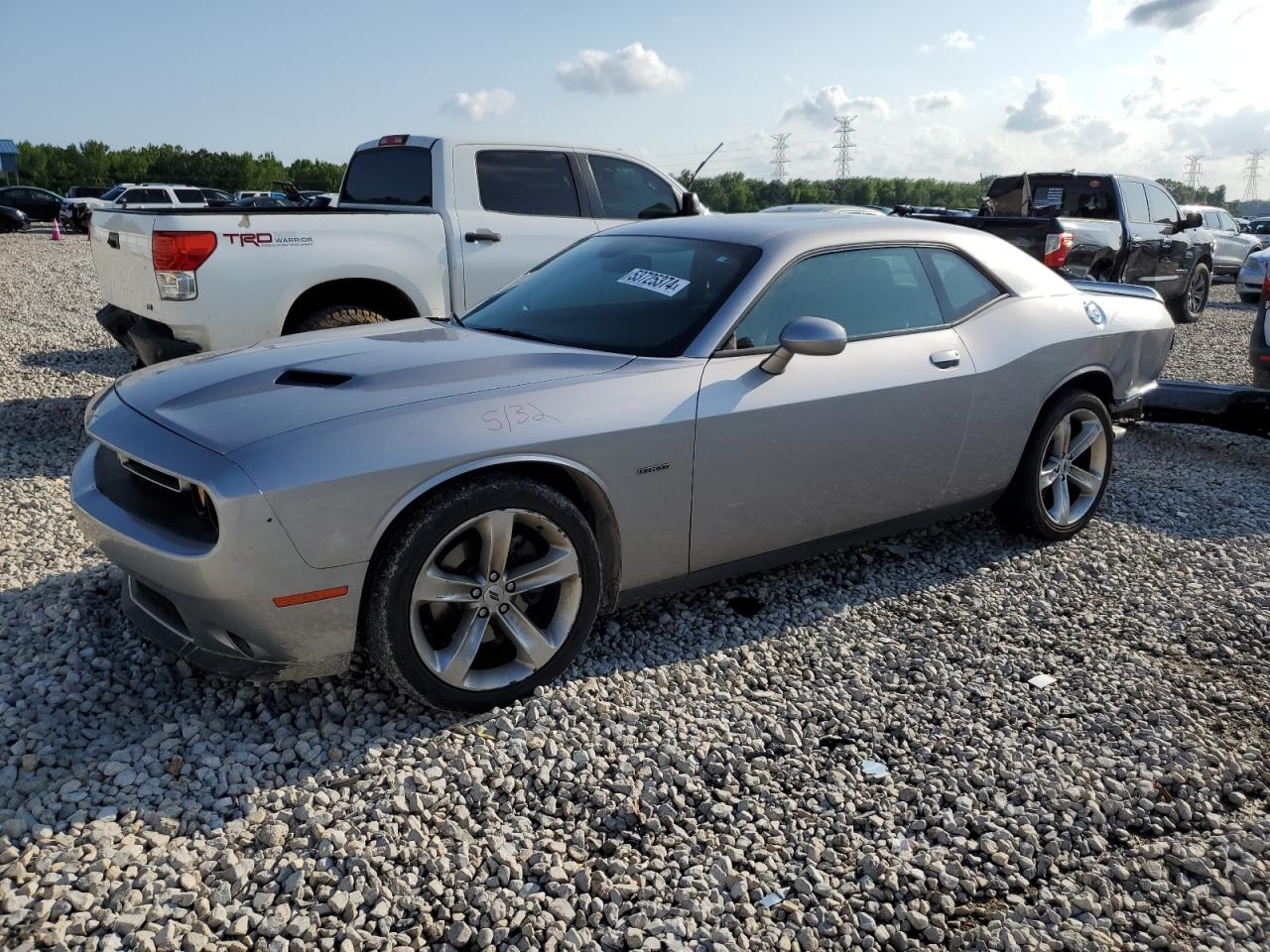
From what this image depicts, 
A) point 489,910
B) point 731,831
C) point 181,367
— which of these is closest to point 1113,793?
point 731,831

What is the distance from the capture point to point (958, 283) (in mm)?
4445

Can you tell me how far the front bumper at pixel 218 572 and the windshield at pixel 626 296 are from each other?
1.39m

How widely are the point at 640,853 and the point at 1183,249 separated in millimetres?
13621

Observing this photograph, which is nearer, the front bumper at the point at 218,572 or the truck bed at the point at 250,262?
the front bumper at the point at 218,572

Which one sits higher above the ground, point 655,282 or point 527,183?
point 527,183

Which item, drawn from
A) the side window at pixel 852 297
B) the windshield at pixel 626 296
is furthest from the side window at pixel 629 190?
the side window at pixel 852 297

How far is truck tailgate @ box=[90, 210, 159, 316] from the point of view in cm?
569

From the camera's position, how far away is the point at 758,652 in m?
3.71

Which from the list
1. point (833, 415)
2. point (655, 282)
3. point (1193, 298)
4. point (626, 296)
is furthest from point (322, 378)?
point (1193, 298)

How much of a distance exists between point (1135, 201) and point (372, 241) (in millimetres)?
10464

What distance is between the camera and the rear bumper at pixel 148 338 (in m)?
5.67

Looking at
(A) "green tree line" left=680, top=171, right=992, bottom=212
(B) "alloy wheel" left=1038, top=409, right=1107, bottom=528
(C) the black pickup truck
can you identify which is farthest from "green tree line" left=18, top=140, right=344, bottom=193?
(B) "alloy wheel" left=1038, top=409, right=1107, bottom=528

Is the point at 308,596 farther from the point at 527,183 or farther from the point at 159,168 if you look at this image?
the point at 159,168

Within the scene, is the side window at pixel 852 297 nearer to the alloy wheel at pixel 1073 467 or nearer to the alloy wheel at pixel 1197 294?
the alloy wheel at pixel 1073 467
